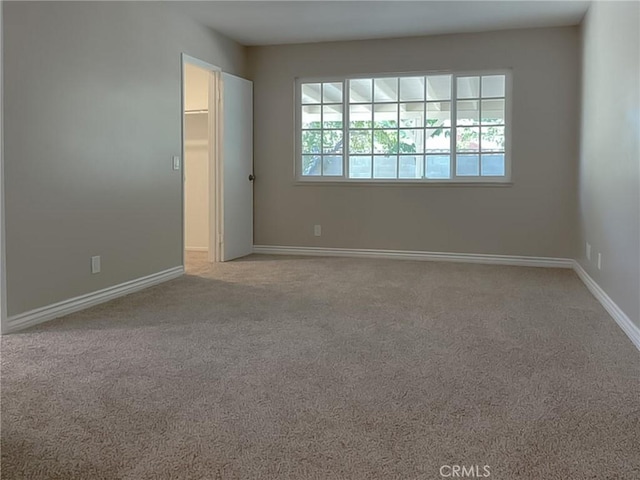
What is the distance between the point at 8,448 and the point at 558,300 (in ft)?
11.5

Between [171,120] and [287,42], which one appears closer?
[171,120]

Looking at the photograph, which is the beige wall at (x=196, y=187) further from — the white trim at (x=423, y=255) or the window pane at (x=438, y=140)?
the window pane at (x=438, y=140)

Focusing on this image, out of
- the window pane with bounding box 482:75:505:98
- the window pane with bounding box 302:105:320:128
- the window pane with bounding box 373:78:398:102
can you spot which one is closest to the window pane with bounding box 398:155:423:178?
the window pane with bounding box 373:78:398:102

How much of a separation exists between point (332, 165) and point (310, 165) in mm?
251

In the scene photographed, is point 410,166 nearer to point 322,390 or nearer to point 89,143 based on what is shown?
point 89,143

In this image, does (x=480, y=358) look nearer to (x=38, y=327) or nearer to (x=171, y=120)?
(x=38, y=327)

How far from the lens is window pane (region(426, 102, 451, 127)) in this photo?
5926 mm

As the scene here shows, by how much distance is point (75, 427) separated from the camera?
1972 mm

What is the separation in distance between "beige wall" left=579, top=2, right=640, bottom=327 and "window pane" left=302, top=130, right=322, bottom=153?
2.67m

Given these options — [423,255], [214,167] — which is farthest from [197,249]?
[423,255]

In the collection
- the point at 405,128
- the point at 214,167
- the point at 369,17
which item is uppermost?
the point at 369,17

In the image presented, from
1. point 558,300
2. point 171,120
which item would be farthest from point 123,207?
point 558,300

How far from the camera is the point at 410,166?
240 inches

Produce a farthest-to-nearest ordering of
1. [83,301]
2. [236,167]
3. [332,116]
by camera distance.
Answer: [332,116] < [236,167] < [83,301]
